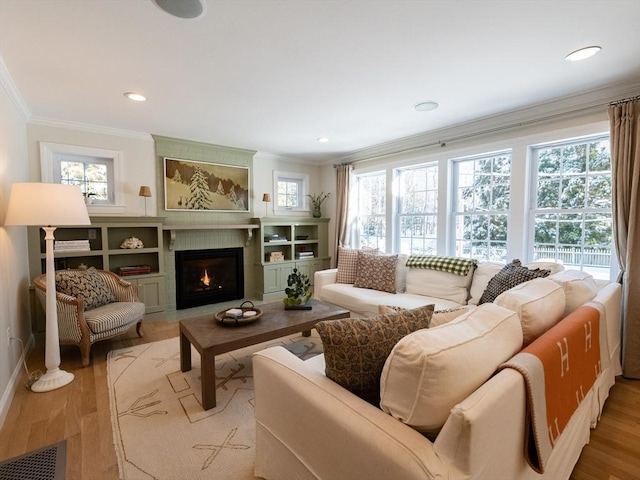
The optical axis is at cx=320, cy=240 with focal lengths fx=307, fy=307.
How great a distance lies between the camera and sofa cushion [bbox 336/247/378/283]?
3946mm

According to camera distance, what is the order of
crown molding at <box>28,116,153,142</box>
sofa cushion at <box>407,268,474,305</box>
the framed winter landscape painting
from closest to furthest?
sofa cushion at <box>407,268,474,305</box> < crown molding at <box>28,116,153,142</box> < the framed winter landscape painting

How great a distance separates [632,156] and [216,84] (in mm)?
3518

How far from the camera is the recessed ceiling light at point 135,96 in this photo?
277 centimetres

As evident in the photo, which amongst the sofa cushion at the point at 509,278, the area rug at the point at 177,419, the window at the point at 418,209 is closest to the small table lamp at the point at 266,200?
the window at the point at 418,209

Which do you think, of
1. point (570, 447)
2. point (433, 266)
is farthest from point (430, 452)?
point (433, 266)

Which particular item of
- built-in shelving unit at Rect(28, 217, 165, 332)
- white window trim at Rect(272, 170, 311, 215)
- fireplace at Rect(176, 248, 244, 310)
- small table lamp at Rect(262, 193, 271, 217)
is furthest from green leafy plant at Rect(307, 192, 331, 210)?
built-in shelving unit at Rect(28, 217, 165, 332)

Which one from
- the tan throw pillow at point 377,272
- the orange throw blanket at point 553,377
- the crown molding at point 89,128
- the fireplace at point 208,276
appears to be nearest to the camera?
the orange throw blanket at point 553,377

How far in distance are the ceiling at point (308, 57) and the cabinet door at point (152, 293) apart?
1.93m

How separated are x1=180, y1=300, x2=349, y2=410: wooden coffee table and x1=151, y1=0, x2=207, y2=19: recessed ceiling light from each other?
78.8 inches

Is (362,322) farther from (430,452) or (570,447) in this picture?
(570,447)

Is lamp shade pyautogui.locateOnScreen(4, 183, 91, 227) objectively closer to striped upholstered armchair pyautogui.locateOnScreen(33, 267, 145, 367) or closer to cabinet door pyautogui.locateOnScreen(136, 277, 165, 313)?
striped upholstered armchair pyautogui.locateOnScreen(33, 267, 145, 367)

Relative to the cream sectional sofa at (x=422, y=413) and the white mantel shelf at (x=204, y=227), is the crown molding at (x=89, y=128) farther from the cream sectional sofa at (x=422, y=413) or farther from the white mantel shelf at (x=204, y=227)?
the cream sectional sofa at (x=422, y=413)

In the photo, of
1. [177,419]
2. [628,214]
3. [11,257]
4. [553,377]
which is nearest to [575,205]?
[628,214]

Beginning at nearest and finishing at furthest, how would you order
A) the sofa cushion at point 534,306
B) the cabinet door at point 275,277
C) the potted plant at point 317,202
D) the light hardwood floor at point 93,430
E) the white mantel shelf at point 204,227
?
the sofa cushion at point 534,306 → the light hardwood floor at point 93,430 → the white mantel shelf at point 204,227 → the cabinet door at point 275,277 → the potted plant at point 317,202
